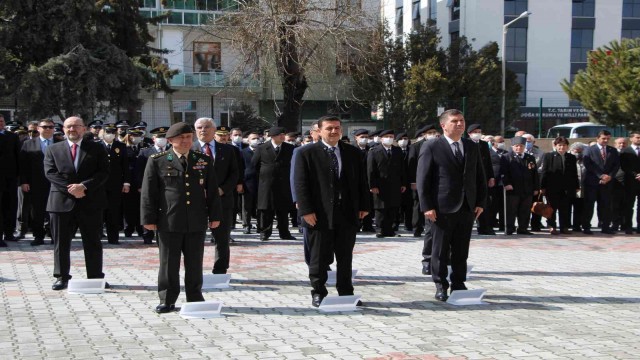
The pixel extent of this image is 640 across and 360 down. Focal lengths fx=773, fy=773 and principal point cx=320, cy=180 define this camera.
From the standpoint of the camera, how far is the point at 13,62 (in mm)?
27469

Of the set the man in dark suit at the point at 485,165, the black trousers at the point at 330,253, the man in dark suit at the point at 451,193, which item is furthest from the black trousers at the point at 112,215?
the man in dark suit at the point at 451,193

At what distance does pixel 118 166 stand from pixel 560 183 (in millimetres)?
8367

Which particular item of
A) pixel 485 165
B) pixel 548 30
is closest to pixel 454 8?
pixel 548 30

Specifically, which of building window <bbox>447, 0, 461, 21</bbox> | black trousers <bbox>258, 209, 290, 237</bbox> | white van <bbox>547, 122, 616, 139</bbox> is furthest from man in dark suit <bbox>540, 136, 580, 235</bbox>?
building window <bbox>447, 0, 461, 21</bbox>

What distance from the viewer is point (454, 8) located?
4575cm

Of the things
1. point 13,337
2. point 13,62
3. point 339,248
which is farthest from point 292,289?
point 13,62

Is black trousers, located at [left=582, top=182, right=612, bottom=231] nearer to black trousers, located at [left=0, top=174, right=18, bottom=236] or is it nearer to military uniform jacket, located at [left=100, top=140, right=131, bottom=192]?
military uniform jacket, located at [left=100, top=140, right=131, bottom=192]

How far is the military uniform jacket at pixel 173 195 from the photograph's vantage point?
7.60 metres

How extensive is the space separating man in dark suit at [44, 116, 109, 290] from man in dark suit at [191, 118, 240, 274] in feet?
4.12

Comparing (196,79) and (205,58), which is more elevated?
(205,58)

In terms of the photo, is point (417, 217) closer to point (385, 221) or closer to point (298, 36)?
point (385, 221)

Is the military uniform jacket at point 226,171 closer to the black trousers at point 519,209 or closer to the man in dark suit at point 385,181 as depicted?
the man in dark suit at point 385,181

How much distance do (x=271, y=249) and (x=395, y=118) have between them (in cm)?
2099

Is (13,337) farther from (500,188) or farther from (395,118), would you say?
(395,118)
